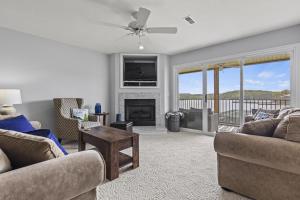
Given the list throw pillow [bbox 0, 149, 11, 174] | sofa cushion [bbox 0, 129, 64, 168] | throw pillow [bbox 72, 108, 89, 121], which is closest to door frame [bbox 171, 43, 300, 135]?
throw pillow [bbox 72, 108, 89, 121]

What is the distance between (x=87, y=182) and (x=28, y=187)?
0.34m

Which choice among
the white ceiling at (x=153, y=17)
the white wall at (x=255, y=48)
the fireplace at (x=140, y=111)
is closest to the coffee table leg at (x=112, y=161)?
the white ceiling at (x=153, y=17)

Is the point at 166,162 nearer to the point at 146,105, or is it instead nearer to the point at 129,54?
the point at 146,105

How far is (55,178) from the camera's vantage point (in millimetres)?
963

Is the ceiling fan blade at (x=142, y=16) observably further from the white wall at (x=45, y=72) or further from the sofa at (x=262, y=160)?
the white wall at (x=45, y=72)

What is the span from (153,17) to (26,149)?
258 centimetres

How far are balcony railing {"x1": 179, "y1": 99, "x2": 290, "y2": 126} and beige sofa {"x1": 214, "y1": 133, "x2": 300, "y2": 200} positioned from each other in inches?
105

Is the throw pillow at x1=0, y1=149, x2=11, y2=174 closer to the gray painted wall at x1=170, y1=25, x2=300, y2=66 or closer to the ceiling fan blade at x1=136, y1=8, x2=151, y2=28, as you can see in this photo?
the ceiling fan blade at x1=136, y1=8, x2=151, y2=28

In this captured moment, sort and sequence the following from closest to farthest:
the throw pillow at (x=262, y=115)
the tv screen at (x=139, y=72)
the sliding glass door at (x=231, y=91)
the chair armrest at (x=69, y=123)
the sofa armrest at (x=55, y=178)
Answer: the sofa armrest at (x=55, y=178) < the throw pillow at (x=262, y=115) < the chair armrest at (x=69, y=123) < the sliding glass door at (x=231, y=91) < the tv screen at (x=139, y=72)

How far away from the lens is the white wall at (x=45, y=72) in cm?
338

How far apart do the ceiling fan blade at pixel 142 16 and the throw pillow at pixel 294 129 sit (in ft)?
6.73

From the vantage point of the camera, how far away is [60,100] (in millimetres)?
3783

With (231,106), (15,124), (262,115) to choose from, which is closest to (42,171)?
(15,124)

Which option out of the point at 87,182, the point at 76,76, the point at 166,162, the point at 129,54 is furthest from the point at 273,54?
the point at 76,76
